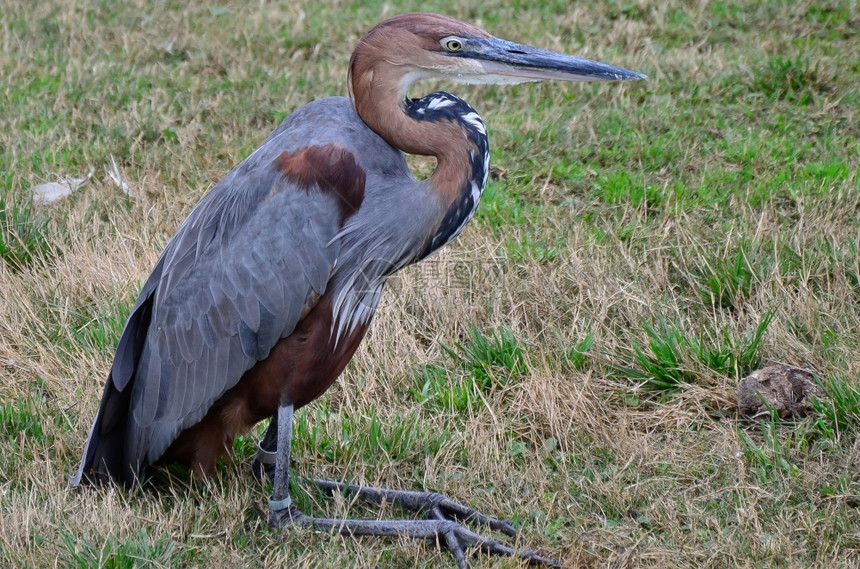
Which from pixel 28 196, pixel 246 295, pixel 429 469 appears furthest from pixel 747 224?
pixel 28 196

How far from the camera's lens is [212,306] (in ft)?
13.4

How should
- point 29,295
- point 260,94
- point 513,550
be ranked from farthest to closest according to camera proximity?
point 260,94, point 29,295, point 513,550

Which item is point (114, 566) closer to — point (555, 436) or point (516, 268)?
point (555, 436)

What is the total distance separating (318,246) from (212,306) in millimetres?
500

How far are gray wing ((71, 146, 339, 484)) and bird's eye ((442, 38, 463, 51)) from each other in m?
0.70

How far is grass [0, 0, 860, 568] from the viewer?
4035mm

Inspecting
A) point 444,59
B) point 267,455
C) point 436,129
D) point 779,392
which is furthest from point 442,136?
point 779,392

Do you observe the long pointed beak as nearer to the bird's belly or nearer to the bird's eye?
the bird's eye

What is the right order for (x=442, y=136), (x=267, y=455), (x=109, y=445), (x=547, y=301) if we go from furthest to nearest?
(x=547, y=301) → (x=267, y=455) → (x=109, y=445) → (x=442, y=136)

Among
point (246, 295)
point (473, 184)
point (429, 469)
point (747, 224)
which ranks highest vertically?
point (473, 184)

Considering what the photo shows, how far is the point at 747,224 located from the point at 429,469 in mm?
2400

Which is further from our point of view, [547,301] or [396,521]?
[547,301]

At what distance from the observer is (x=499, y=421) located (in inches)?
185

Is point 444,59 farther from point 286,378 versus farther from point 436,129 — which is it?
point 286,378
